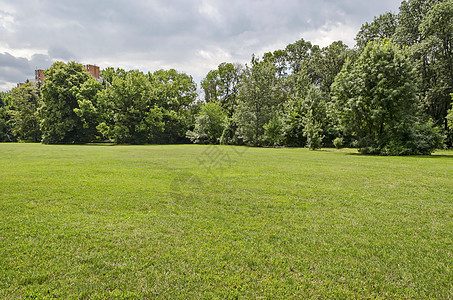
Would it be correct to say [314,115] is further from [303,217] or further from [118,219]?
[118,219]

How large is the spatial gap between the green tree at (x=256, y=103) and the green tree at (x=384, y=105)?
16.5 metres

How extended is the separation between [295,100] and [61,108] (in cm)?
4066

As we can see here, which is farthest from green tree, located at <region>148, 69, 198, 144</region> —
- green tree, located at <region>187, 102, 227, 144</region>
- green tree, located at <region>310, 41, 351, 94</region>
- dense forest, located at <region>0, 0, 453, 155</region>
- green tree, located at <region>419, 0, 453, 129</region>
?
green tree, located at <region>419, 0, 453, 129</region>

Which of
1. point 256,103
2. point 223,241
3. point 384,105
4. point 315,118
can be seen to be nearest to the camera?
point 223,241

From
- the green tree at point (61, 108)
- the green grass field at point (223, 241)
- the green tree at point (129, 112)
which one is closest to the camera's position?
the green grass field at point (223, 241)

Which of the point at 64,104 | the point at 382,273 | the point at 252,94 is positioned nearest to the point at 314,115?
the point at 252,94

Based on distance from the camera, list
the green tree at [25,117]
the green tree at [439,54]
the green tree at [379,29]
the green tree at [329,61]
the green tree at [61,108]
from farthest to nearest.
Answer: the green tree at [25,117] → the green tree at [329,61] → the green tree at [61,108] → the green tree at [379,29] → the green tree at [439,54]

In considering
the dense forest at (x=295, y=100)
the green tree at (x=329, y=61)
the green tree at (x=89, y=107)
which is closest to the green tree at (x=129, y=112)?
the dense forest at (x=295, y=100)

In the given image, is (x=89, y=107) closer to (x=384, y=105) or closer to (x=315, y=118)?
(x=315, y=118)

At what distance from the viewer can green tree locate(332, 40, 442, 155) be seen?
17.7m

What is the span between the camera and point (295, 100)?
123 ft

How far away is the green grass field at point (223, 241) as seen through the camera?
278cm

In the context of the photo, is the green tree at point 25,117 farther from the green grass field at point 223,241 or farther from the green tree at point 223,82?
the green grass field at point 223,241

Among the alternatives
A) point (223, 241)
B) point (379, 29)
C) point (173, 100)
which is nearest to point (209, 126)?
point (173, 100)
